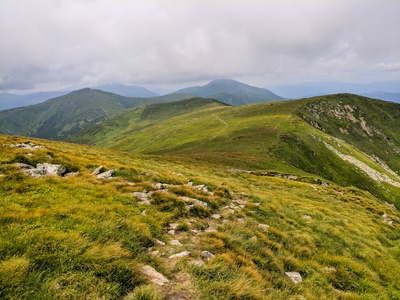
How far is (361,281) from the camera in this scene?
7.60 metres

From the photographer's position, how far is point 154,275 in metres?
5.07

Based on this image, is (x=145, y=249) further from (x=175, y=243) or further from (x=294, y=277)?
(x=294, y=277)

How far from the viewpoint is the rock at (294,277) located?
6570mm

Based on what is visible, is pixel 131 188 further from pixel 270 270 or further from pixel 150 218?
pixel 270 270

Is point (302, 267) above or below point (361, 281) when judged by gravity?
above

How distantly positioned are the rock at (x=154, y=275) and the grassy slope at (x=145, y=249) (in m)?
0.21

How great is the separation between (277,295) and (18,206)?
9538 mm

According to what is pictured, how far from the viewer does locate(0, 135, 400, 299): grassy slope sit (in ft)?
14.2

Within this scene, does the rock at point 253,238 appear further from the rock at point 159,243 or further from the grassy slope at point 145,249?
the rock at point 159,243

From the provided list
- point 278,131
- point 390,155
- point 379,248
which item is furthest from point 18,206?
point 390,155

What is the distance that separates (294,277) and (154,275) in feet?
17.7

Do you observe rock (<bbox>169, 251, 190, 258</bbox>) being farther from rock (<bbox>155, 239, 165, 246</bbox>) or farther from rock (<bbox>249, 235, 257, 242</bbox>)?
rock (<bbox>249, 235, 257, 242</bbox>)

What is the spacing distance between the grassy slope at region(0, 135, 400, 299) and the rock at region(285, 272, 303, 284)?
0.78ft

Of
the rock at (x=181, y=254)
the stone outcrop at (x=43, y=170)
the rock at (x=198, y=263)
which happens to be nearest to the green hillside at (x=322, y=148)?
the stone outcrop at (x=43, y=170)
